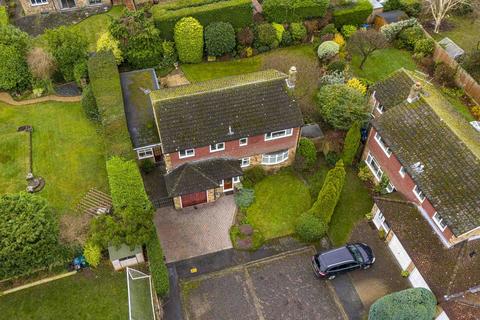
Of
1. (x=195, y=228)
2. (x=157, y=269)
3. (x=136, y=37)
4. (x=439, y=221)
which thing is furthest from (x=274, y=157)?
(x=136, y=37)

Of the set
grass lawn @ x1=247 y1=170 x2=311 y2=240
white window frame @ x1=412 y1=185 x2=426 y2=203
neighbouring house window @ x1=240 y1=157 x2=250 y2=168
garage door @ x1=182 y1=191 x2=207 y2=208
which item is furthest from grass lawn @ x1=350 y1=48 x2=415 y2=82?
garage door @ x1=182 y1=191 x2=207 y2=208

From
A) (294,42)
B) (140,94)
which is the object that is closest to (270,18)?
(294,42)

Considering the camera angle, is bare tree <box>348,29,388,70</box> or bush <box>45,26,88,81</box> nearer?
bush <box>45,26,88,81</box>

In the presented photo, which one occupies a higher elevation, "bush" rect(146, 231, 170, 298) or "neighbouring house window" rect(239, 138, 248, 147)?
"neighbouring house window" rect(239, 138, 248, 147)

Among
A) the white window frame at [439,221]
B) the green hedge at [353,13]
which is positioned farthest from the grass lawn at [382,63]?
the white window frame at [439,221]

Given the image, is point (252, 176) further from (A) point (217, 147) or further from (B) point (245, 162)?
(A) point (217, 147)

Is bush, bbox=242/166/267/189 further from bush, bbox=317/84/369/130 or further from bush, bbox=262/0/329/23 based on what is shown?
bush, bbox=262/0/329/23

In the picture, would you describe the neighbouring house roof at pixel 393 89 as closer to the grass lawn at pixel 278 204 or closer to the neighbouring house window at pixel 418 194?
the neighbouring house window at pixel 418 194
